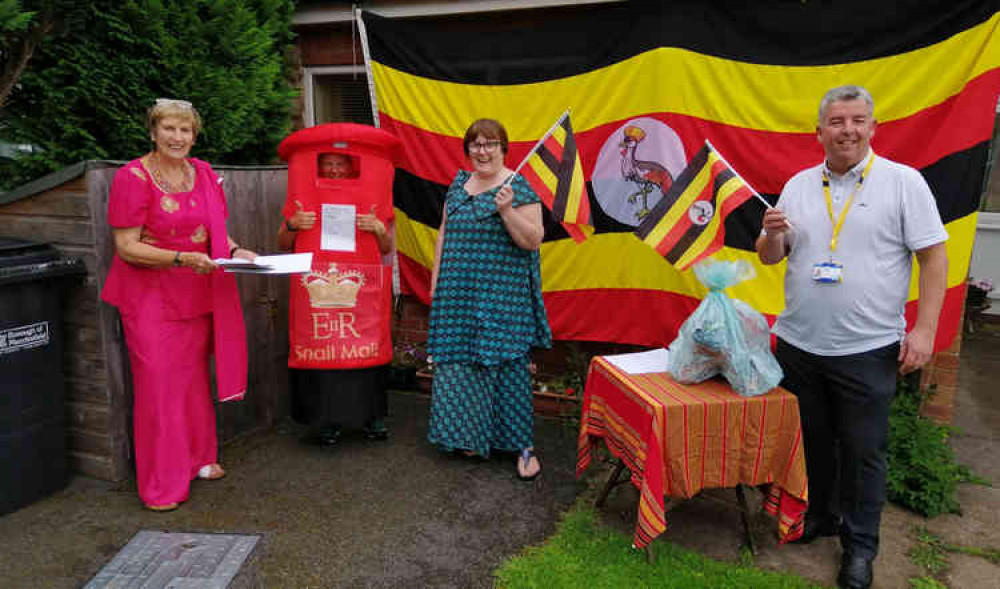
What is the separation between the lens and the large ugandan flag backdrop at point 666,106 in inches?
130

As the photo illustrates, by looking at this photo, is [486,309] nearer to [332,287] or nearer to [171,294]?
[332,287]

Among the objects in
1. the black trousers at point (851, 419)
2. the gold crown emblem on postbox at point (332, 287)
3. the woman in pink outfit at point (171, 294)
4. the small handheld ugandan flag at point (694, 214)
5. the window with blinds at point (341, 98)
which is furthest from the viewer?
the window with blinds at point (341, 98)

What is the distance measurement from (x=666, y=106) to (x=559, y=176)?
47.6 inches

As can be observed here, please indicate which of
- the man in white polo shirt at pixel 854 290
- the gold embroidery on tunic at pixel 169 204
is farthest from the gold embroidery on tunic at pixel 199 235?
the man in white polo shirt at pixel 854 290

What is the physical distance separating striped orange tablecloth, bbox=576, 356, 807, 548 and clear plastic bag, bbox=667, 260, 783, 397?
0.08 meters

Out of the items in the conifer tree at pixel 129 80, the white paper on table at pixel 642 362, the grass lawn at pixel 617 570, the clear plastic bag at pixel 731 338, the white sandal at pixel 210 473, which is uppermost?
the conifer tree at pixel 129 80

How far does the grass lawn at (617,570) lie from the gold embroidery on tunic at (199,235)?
2095 mm

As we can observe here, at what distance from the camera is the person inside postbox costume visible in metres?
3.46

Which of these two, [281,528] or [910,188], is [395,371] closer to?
[281,528]

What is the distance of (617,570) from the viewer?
8.87 ft

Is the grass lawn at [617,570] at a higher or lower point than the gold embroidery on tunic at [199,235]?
lower

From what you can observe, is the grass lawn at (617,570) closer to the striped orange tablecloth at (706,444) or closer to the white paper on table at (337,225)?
the striped orange tablecloth at (706,444)

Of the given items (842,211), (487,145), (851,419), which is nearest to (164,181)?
(487,145)

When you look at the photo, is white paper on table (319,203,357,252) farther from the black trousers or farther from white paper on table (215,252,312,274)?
the black trousers
